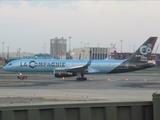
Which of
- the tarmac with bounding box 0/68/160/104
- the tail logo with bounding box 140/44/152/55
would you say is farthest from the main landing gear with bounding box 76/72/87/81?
the tail logo with bounding box 140/44/152/55

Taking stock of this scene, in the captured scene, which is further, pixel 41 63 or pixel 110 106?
pixel 41 63

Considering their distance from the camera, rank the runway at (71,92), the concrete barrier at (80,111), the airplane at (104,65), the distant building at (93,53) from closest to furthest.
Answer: the concrete barrier at (80,111), the runway at (71,92), the airplane at (104,65), the distant building at (93,53)

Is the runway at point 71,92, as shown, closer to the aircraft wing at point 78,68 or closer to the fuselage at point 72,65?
the aircraft wing at point 78,68

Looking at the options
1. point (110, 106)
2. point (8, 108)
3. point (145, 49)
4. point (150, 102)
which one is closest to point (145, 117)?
point (150, 102)

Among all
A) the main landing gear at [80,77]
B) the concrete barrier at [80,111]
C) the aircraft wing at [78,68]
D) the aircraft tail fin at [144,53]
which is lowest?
the main landing gear at [80,77]

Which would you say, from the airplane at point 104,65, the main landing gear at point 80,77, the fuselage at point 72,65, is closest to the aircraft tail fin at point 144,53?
the airplane at point 104,65

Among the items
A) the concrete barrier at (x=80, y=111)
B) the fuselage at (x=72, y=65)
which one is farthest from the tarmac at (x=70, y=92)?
the fuselage at (x=72, y=65)

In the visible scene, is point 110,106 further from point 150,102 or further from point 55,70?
point 55,70

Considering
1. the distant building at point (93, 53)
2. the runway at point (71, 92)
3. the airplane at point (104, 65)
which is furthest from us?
the distant building at point (93, 53)

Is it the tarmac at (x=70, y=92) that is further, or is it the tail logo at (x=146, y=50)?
the tail logo at (x=146, y=50)

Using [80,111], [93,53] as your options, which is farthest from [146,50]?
[93,53]

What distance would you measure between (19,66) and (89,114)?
4092 cm

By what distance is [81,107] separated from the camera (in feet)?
21.8

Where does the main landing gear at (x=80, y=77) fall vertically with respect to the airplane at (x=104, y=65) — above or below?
below
